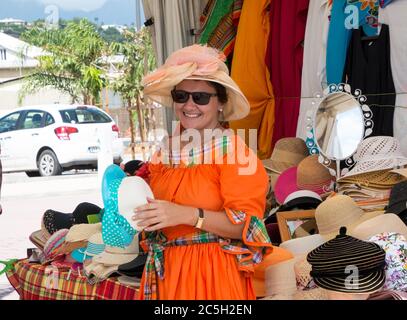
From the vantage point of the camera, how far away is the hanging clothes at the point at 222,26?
17.6 feet

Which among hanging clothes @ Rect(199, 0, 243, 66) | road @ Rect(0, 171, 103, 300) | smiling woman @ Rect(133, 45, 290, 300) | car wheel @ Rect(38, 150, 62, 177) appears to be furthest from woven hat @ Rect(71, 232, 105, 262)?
car wheel @ Rect(38, 150, 62, 177)

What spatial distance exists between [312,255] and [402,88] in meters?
1.73

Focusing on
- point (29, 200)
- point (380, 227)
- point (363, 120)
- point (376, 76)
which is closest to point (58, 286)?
point (380, 227)

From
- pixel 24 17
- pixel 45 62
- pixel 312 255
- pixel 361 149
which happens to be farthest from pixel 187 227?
pixel 24 17

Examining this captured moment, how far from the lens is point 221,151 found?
2.15 metres

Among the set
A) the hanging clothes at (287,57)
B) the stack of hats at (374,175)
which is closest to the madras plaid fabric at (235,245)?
the stack of hats at (374,175)

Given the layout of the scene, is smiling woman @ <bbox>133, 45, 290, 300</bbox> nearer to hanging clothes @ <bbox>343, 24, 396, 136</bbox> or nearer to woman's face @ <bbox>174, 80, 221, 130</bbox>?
woman's face @ <bbox>174, 80, 221, 130</bbox>

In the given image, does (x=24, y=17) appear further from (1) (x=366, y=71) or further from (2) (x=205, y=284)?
(2) (x=205, y=284)

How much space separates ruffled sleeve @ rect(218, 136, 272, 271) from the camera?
2066 mm

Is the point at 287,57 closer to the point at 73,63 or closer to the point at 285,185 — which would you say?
the point at 285,185

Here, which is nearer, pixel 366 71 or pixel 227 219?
pixel 227 219

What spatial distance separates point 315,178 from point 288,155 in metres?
0.52

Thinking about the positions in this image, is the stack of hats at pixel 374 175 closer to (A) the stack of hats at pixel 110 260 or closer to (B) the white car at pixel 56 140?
(A) the stack of hats at pixel 110 260

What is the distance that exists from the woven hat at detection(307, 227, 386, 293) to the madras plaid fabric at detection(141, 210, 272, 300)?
30 cm
